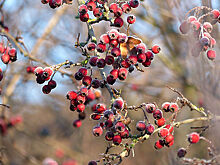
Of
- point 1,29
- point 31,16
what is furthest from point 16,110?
point 1,29

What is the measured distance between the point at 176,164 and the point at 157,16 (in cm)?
377

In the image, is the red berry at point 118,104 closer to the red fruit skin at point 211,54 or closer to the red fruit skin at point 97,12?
the red fruit skin at point 97,12

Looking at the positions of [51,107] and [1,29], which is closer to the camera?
[1,29]

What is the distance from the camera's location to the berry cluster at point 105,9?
5.54ft

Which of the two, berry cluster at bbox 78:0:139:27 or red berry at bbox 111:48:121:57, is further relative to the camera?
berry cluster at bbox 78:0:139:27

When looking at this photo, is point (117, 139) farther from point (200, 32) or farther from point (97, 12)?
point (200, 32)

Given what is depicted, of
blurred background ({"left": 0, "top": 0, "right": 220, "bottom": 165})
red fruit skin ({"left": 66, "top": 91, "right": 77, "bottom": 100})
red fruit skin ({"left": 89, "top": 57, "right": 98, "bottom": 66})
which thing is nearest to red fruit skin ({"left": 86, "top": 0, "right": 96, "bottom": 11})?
red fruit skin ({"left": 89, "top": 57, "right": 98, "bottom": 66})

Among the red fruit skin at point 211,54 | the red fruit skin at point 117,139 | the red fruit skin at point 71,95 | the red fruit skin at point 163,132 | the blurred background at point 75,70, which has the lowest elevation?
the red fruit skin at point 117,139

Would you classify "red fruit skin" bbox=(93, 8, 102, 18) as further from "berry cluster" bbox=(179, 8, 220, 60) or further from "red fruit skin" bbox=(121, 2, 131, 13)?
"berry cluster" bbox=(179, 8, 220, 60)

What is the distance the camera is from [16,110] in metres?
5.48

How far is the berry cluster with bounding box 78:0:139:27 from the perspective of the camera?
5.54ft

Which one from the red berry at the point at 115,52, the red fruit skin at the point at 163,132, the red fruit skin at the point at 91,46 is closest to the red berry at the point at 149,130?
the red fruit skin at the point at 163,132

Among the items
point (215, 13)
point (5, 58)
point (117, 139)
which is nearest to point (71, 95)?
point (117, 139)

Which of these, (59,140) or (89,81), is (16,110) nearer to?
(59,140)
